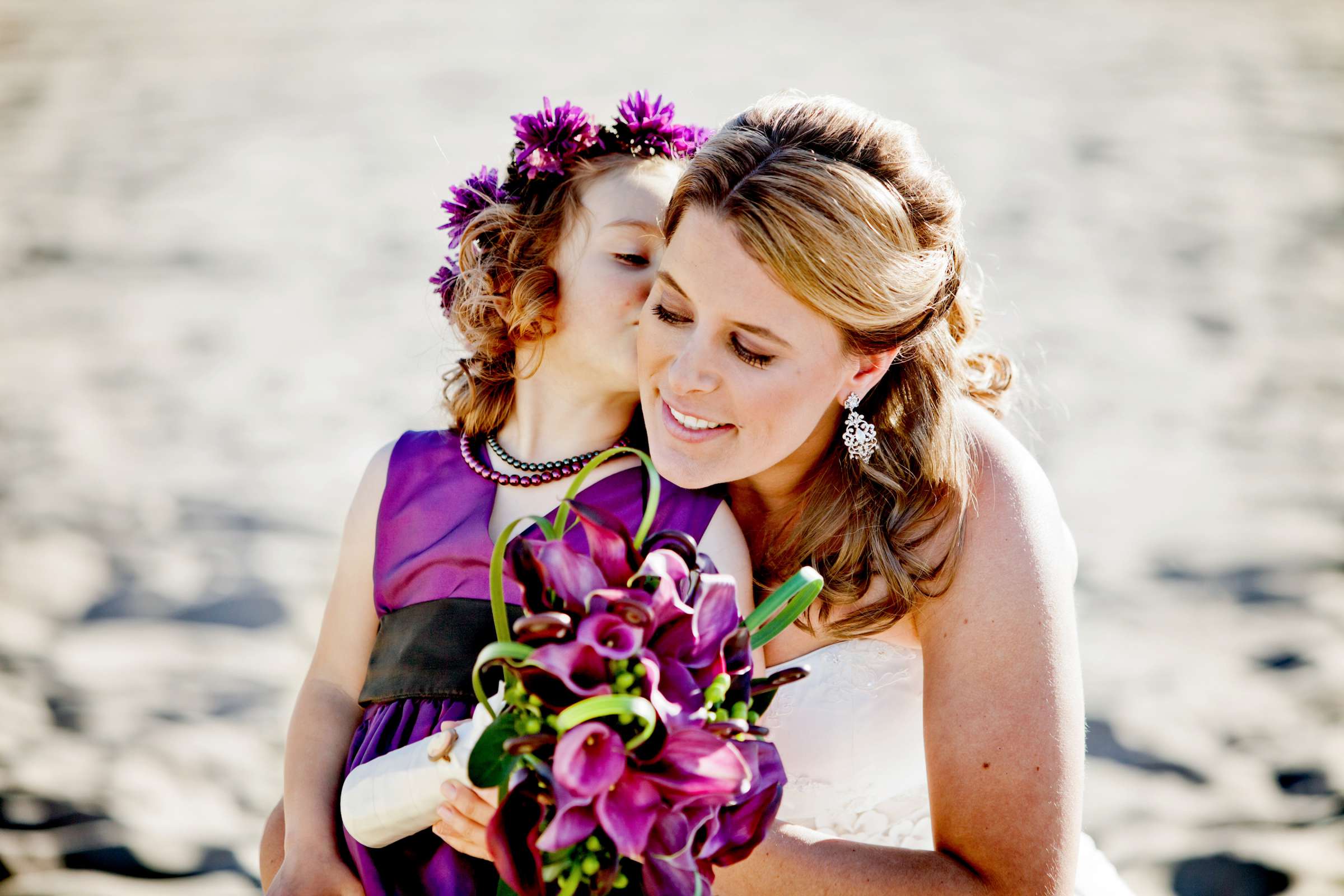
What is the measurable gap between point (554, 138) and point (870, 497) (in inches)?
Answer: 44.3

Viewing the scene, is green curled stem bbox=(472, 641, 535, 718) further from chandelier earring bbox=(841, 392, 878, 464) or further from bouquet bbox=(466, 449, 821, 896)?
chandelier earring bbox=(841, 392, 878, 464)

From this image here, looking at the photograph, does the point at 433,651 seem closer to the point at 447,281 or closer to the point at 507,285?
the point at 507,285

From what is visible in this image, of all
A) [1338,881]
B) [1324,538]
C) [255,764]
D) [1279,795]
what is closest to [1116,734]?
[1279,795]

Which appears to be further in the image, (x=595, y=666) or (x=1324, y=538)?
(x=1324, y=538)

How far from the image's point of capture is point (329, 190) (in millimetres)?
8922

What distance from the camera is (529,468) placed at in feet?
9.16

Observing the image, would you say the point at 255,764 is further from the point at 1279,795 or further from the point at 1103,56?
the point at 1103,56

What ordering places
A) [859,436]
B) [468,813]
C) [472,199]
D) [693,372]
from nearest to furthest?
[468,813] < [693,372] < [859,436] < [472,199]

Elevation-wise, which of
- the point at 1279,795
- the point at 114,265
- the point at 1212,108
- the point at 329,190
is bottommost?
the point at 1279,795

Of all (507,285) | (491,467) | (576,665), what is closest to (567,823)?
(576,665)

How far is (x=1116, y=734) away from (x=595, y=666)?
3539 mm

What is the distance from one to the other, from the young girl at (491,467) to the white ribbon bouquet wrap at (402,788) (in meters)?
0.43

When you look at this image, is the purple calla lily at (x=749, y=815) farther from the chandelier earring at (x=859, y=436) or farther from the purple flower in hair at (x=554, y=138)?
the purple flower in hair at (x=554, y=138)

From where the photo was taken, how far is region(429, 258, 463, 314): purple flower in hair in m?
3.14
